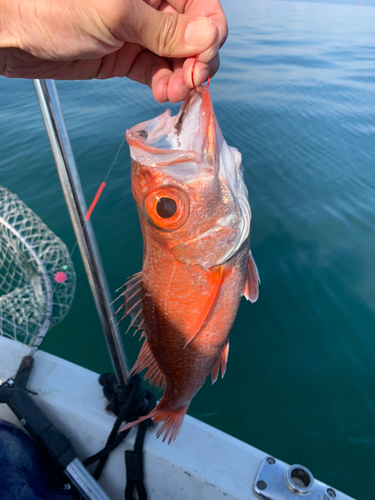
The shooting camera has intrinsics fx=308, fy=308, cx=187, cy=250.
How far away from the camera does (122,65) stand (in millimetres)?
2008

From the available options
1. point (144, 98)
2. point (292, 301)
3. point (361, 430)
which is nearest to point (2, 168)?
point (144, 98)

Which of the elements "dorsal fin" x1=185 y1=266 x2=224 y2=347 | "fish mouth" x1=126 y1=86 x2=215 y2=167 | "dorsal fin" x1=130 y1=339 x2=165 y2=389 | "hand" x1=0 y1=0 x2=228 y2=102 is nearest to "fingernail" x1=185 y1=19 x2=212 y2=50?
"hand" x1=0 y1=0 x2=228 y2=102

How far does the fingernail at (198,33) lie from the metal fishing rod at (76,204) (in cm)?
65

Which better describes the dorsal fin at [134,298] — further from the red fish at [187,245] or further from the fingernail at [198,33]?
→ the fingernail at [198,33]

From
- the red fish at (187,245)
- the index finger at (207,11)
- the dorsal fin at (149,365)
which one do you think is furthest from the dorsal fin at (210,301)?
the index finger at (207,11)

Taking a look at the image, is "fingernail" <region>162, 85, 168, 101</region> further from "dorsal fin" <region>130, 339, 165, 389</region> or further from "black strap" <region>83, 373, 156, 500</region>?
"black strap" <region>83, 373, 156, 500</region>

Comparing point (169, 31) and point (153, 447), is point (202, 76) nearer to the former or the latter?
point (169, 31)

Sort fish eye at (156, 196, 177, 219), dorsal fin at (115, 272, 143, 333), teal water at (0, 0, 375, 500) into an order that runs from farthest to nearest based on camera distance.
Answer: teal water at (0, 0, 375, 500) → dorsal fin at (115, 272, 143, 333) → fish eye at (156, 196, 177, 219)

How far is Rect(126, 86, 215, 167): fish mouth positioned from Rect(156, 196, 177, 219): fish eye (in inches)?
6.1

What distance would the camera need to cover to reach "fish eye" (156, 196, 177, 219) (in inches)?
52.9

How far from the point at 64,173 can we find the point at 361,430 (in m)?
3.55

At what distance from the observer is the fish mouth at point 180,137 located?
1.28m

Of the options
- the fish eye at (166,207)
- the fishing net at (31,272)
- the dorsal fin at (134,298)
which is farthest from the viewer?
the fishing net at (31,272)

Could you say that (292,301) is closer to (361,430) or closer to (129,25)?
Answer: (361,430)
